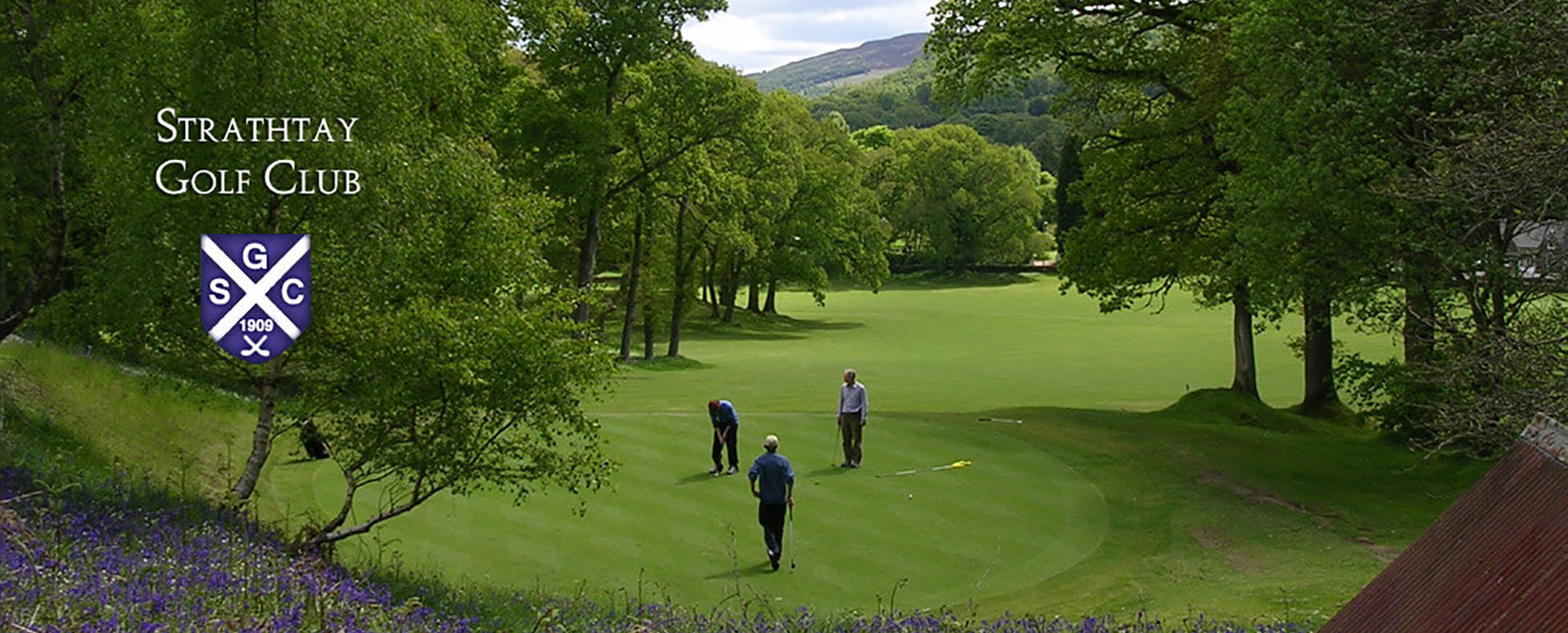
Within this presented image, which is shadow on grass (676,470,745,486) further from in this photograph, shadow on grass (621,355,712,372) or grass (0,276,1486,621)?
shadow on grass (621,355,712,372)

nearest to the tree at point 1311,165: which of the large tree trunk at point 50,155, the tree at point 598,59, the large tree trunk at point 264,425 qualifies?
the large tree trunk at point 264,425

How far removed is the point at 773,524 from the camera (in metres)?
15.8

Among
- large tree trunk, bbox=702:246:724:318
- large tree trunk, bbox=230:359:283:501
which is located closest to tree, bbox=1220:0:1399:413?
large tree trunk, bbox=230:359:283:501

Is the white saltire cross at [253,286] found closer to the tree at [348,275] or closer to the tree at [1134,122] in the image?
the tree at [348,275]

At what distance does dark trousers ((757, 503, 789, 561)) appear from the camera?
51.2 ft

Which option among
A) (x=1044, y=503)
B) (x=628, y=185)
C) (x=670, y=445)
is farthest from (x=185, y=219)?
(x=628, y=185)

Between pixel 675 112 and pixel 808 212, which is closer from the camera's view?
pixel 675 112

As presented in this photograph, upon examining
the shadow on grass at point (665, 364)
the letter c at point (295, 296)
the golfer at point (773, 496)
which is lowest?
the shadow on grass at point (665, 364)

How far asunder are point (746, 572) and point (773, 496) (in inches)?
38.5

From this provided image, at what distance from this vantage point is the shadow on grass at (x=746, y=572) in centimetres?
1519

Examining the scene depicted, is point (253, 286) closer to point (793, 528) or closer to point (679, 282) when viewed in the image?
point (793, 528)

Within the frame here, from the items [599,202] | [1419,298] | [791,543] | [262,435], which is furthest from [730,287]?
[262,435]

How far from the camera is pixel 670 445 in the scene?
2177cm

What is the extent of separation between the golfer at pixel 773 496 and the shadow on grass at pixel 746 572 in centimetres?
11
